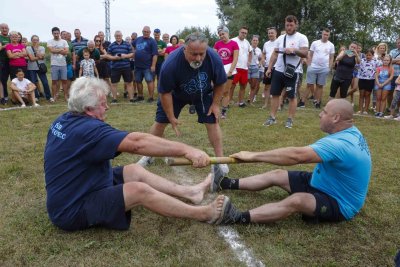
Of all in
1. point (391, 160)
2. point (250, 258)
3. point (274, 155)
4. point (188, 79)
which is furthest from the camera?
point (391, 160)

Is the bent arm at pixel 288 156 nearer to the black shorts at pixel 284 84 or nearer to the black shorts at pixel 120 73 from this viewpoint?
the black shorts at pixel 284 84

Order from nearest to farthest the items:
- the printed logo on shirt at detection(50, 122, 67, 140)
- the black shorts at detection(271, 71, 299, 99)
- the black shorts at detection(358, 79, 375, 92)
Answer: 1. the printed logo on shirt at detection(50, 122, 67, 140)
2. the black shorts at detection(271, 71, 299, 99)
3. the black shorts at detection(358, 79, 375, 92)

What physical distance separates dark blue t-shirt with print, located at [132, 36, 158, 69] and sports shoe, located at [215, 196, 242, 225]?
8.16 meters

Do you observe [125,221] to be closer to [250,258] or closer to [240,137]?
[250,258]

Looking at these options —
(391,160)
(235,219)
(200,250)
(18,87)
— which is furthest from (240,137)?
(18,87)

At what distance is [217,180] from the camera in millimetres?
4227

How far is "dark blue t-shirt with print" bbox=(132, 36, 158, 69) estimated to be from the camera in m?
10.9

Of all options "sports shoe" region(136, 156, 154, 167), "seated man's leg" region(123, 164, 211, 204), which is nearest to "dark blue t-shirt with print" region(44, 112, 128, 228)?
"seated man's leg" region(123, 164, 211, 204)

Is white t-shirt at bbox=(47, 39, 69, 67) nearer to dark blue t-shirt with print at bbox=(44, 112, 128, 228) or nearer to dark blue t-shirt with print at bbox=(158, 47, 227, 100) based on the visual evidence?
dark blue t-shirt with print at bbox=(158, 47, 227, 100)

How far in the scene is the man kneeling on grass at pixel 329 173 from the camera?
3.20 metres

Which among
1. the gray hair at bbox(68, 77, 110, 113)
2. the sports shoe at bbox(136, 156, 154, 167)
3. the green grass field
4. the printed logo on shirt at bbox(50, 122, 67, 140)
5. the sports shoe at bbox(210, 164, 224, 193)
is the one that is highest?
the gray hair at bbox(68, 77, 110, 113)

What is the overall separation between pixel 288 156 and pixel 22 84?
9.09 metres

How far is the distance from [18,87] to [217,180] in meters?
7.97

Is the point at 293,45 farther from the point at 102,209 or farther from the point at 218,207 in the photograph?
the point at 102,209
